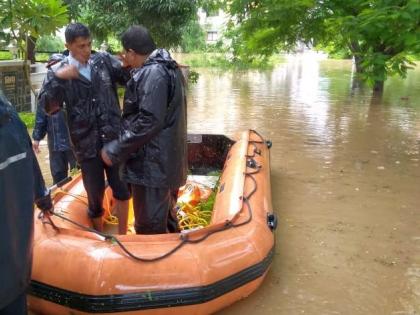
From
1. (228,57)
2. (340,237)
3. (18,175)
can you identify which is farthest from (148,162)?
(228,57)

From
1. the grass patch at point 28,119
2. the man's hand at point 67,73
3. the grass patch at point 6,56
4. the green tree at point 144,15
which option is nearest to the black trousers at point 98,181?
the man's hand at point 67,73

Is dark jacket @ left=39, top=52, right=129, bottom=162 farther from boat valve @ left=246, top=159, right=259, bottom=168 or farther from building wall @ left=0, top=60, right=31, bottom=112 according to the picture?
building wall @ left=0, top=60, right=31, bottom=112

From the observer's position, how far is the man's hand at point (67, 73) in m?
3.09

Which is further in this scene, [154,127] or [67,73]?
[67,73]

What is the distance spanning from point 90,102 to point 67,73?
0.24 meters

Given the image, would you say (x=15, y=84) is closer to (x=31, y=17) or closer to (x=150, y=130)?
(x=31, y=17)

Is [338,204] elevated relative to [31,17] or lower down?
lower down

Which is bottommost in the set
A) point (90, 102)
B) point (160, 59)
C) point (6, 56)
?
point (90, 102)

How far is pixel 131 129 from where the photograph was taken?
110 inches

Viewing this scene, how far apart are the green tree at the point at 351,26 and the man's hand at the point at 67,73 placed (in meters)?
4.04

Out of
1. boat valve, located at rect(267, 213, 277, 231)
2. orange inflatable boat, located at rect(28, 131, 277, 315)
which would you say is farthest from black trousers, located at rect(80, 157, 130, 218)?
boat valve, located at rect(267, 213, 277, 231)

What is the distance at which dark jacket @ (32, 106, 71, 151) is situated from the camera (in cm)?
437

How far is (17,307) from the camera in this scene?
5.82 ft

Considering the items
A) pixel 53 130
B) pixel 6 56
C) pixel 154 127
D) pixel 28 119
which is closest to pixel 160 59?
pixel 154 127
